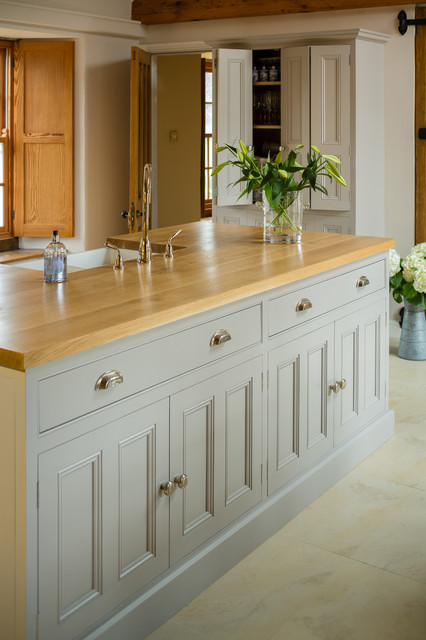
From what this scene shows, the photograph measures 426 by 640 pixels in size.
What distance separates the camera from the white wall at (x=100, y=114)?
254 inches

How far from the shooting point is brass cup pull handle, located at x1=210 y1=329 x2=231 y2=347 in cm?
258

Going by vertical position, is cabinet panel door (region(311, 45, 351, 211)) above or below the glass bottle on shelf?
below

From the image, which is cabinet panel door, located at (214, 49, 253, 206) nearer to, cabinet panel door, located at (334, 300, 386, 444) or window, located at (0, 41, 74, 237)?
window, located at (0, 41, 74, 237)

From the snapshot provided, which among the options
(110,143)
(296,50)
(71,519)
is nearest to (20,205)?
(110,143)

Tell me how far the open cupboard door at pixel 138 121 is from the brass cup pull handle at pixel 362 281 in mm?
3119

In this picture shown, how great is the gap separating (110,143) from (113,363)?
5021 millimetres

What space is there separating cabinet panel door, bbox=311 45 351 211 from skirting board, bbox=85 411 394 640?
239 centimetres

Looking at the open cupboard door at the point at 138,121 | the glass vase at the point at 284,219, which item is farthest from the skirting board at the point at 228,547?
the open cupboard door at the point at 138,121

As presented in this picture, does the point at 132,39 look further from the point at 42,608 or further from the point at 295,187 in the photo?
the point at 42,608

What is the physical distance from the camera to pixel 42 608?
1.96 m

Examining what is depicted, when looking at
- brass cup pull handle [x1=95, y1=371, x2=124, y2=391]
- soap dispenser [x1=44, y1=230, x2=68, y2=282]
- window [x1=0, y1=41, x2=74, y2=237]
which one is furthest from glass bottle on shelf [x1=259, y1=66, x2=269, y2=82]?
brass cup pull handle [x1=95, y1=371, x2=124, y2=391]

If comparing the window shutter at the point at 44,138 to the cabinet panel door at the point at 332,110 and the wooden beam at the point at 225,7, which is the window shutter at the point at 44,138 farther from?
the cabinet panel door at the point at 332,110

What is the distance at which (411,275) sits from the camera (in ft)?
17.1

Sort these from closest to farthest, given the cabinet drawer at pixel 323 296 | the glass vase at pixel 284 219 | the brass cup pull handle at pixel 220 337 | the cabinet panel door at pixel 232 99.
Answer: the brass cup pull handle at pixel 220 337, the cabinet drawer at pixel 323 296, the glass vase at pixel 284 219, the cabinet panel door at pixel 232 99
